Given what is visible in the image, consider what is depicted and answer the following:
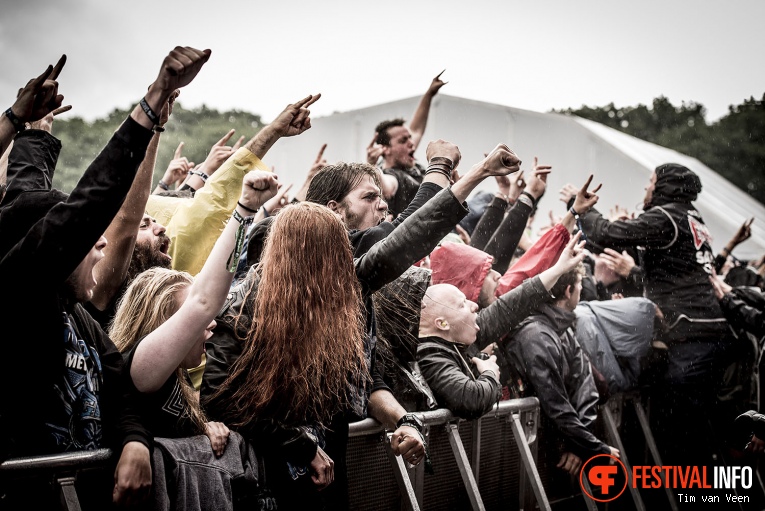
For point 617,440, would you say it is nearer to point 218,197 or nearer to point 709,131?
point 218,197

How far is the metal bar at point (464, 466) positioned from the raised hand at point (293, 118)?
1.68m

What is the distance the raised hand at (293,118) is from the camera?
318cm

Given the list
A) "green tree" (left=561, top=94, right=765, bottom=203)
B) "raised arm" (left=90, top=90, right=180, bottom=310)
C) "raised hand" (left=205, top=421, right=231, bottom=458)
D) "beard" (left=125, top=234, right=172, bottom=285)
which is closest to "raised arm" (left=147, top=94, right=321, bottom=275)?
"beard" (left=125, top=234, right=172, bottom=285)

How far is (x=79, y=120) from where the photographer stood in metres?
36.7

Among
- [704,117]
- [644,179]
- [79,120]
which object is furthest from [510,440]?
[704,117]

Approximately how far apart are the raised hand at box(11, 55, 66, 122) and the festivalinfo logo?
356cm

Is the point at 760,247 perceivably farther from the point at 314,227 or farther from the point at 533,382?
the point at 314,227

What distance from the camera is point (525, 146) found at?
42.4 feet

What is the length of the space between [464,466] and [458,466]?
0.31 feet

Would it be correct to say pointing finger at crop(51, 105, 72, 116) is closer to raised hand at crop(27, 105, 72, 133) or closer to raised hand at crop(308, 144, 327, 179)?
raised hand at crop(27, 105, 72, 133)

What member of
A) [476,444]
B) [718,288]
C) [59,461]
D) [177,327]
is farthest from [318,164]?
[718,288]

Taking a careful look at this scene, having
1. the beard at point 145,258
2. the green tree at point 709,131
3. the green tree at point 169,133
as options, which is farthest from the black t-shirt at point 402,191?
the green tree at point 709,131

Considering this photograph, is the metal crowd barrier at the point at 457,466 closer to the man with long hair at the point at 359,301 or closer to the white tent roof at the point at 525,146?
the man with long hair at the point at 359,301

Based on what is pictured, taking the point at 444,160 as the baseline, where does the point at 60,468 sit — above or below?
below
